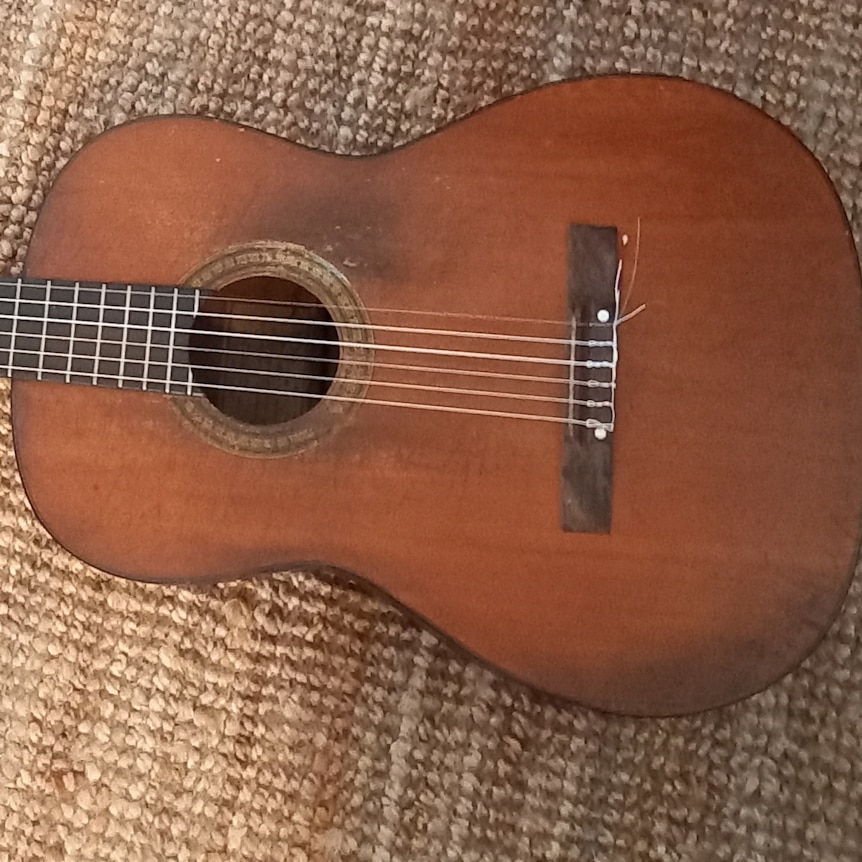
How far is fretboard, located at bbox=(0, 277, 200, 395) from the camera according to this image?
0.88 metres

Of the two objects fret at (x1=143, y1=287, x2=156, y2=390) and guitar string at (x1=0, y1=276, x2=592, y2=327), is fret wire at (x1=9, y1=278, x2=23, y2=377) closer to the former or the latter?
guitar string at (x1=0, y1=276, x2=592, y2=327)

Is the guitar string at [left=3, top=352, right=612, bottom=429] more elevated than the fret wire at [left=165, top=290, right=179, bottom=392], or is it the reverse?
the fret wire at [left=165, top=290, right=179, bottom=392]

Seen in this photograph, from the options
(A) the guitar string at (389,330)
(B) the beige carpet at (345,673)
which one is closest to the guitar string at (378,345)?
(A) the guitar string at (389,330)

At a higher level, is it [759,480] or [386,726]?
[759,480]

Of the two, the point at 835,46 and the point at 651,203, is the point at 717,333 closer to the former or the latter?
the point at 651,203

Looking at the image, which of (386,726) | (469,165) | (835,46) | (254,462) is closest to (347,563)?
(254,462)

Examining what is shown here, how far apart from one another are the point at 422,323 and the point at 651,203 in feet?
0.66

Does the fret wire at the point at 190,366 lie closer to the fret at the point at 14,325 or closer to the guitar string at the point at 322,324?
the guitar string at the point at 322,324

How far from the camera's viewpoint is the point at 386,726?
3.33ft

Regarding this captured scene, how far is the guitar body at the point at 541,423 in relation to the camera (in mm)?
828

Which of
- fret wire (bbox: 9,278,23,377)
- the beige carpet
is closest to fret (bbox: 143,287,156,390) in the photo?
fret wire (bbox: 9,278,23,377)

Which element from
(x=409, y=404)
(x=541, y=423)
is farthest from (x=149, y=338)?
(x=541, y=423)

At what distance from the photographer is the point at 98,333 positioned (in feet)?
2.90

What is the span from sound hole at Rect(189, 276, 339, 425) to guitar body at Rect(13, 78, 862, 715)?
0.05 metres
